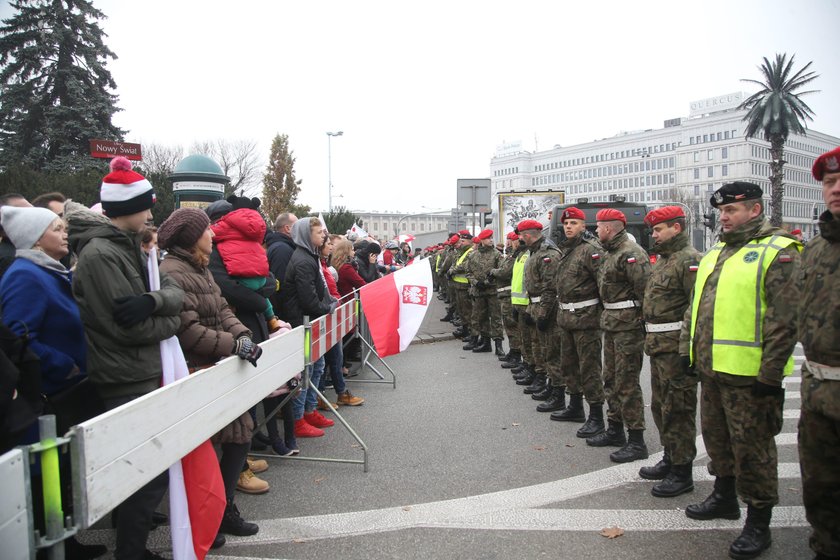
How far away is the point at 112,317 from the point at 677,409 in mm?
4000

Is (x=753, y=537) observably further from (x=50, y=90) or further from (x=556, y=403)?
(x=50, y=90)

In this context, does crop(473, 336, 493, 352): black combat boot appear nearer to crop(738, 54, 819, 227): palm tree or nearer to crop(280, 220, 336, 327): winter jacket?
crop(280, 220, 336, 327): winter jacket

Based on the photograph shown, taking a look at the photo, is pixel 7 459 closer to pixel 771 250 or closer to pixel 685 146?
pixel 771 250

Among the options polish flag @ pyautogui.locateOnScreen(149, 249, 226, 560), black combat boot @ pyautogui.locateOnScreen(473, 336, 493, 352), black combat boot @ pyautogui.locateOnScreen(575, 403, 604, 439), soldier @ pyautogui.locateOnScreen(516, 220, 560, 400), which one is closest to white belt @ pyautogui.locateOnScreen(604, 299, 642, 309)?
black combat boot @ pyautogui.locateOnScreen(575, 403, 604, 439)

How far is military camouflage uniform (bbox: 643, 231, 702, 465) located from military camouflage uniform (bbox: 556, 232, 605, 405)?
1.33 meters

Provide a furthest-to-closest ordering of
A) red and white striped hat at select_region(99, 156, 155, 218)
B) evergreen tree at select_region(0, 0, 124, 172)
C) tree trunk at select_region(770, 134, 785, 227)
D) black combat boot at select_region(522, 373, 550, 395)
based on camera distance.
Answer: tree trunk at select_region(770, 134, 785, 227)
evergreen tree at select_region(0, 0, 124, 172)
black combat boot at select_region(522, 373, 550, 395)
red and white striped hat at select_region(99, 156, 155, 218)

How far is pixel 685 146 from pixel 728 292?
4686 inches

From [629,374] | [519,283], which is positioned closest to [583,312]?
[629,374]

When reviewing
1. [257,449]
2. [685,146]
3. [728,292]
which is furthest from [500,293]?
[685,146]

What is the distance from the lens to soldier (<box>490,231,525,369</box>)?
33.4ft

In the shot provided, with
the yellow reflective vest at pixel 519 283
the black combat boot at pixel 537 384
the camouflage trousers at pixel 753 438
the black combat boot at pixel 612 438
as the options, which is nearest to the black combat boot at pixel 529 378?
the black combat boot at pixel 537 384

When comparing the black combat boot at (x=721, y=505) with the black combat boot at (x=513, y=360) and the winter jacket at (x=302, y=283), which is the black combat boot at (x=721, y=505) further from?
the black combat boot at (x=513, y=360)

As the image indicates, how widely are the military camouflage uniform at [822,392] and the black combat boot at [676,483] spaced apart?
4.27 ft

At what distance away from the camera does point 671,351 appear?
474 centimetres
